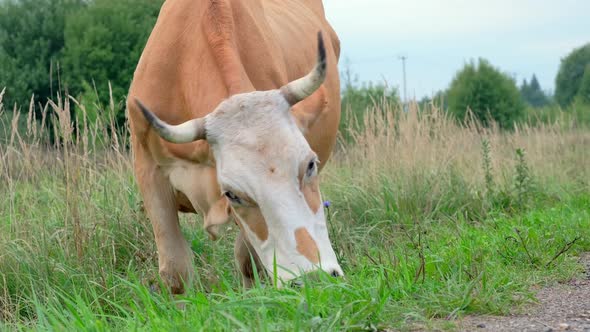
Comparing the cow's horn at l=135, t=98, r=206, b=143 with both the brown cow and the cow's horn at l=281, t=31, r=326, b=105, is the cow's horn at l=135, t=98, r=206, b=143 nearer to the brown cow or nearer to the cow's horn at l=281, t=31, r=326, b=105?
the brown cow

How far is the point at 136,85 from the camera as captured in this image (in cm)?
497

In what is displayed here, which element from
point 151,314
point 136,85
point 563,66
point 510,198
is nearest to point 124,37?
point 510,198

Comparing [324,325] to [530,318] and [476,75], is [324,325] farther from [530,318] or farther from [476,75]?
[476,75]

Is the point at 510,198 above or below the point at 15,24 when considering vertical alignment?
below

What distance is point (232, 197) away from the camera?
13.3ft

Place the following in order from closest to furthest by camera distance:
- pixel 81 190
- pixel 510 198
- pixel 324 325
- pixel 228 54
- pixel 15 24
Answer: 1. pixel 324 325
2. pixel 228 54
3. pixel 81 190
4. pixel 510 198
5. pixel 15 24

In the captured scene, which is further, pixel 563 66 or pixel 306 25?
pixel 563 66

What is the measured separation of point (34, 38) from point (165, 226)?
1810 cm

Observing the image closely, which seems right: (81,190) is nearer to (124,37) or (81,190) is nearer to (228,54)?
(228,54)

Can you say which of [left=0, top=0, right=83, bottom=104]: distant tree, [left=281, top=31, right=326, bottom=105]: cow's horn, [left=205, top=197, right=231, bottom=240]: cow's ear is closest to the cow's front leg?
[left=205, top=197, right=231, bottom=240]: cow's ear

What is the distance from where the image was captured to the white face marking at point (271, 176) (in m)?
3.76

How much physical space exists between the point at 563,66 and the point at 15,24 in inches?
1331

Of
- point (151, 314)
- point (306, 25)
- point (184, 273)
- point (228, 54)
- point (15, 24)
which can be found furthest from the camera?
point (15, 24)

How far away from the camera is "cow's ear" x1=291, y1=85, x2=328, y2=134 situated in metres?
4.38
